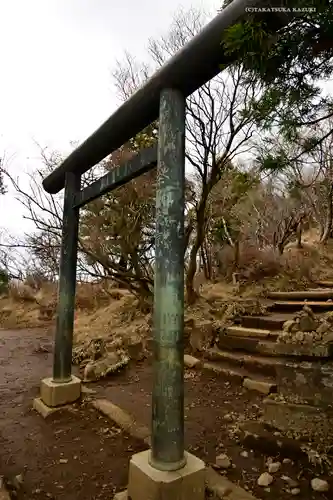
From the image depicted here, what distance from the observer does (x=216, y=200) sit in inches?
369

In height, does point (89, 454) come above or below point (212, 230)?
below

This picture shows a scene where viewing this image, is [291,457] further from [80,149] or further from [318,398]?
[80,149]

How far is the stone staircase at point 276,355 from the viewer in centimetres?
290


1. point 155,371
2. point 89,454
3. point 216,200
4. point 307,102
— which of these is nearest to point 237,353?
point 89,454

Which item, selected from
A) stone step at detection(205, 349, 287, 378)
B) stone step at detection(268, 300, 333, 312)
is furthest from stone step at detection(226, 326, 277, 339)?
stone step at detection(268, 300, 333, 312)

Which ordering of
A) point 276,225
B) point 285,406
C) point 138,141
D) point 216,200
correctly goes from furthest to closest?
point 276,225 < point 216,200 < point 138,141 < point 285,406

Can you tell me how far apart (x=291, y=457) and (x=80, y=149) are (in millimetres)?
3562

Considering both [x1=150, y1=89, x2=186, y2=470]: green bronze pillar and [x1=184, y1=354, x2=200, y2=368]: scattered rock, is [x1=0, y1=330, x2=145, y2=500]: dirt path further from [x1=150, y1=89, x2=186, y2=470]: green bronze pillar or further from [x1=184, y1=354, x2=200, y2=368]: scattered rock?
[x1=184, y1=354, x2=200, y2=368]: scattered rock

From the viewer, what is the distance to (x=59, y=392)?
12.4 feet

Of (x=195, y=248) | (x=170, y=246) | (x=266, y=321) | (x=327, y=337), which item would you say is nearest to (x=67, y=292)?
(x=170, y=246)

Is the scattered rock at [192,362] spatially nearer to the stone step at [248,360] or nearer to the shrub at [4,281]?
the stone step at [248,360]

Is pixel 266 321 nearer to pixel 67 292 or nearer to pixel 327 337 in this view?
pixel 327 337

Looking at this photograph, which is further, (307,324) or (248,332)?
(248,332)

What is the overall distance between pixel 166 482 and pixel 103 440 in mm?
1434
